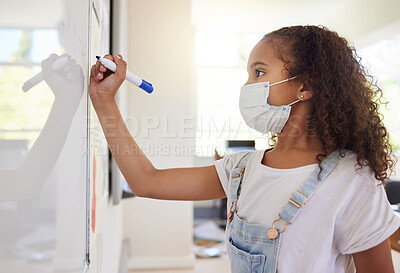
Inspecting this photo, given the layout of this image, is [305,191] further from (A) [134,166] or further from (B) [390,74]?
(B) [390,74]

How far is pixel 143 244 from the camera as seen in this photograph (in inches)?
123

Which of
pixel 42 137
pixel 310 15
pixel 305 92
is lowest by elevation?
pixel 42 137

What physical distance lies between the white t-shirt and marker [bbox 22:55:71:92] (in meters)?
0.56

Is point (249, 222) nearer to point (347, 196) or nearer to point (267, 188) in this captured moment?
point (267, 188)

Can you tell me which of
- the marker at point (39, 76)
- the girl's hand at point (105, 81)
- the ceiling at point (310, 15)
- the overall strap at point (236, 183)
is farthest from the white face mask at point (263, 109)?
the ceiling at point (310, 15)

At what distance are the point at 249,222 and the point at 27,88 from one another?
2.10 feet

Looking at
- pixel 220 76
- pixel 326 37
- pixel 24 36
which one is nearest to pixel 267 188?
pixel 326 37

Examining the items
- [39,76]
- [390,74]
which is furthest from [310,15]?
[39,76]

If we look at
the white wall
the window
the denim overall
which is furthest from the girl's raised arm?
the window

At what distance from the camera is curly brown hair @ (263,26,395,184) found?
2.80 ft

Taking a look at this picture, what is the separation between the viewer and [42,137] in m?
0.43

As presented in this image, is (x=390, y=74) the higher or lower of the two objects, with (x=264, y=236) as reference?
higher

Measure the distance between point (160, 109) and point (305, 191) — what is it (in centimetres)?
242

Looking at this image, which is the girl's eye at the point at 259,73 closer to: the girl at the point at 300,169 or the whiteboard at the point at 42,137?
the girl at the point at 300,169
